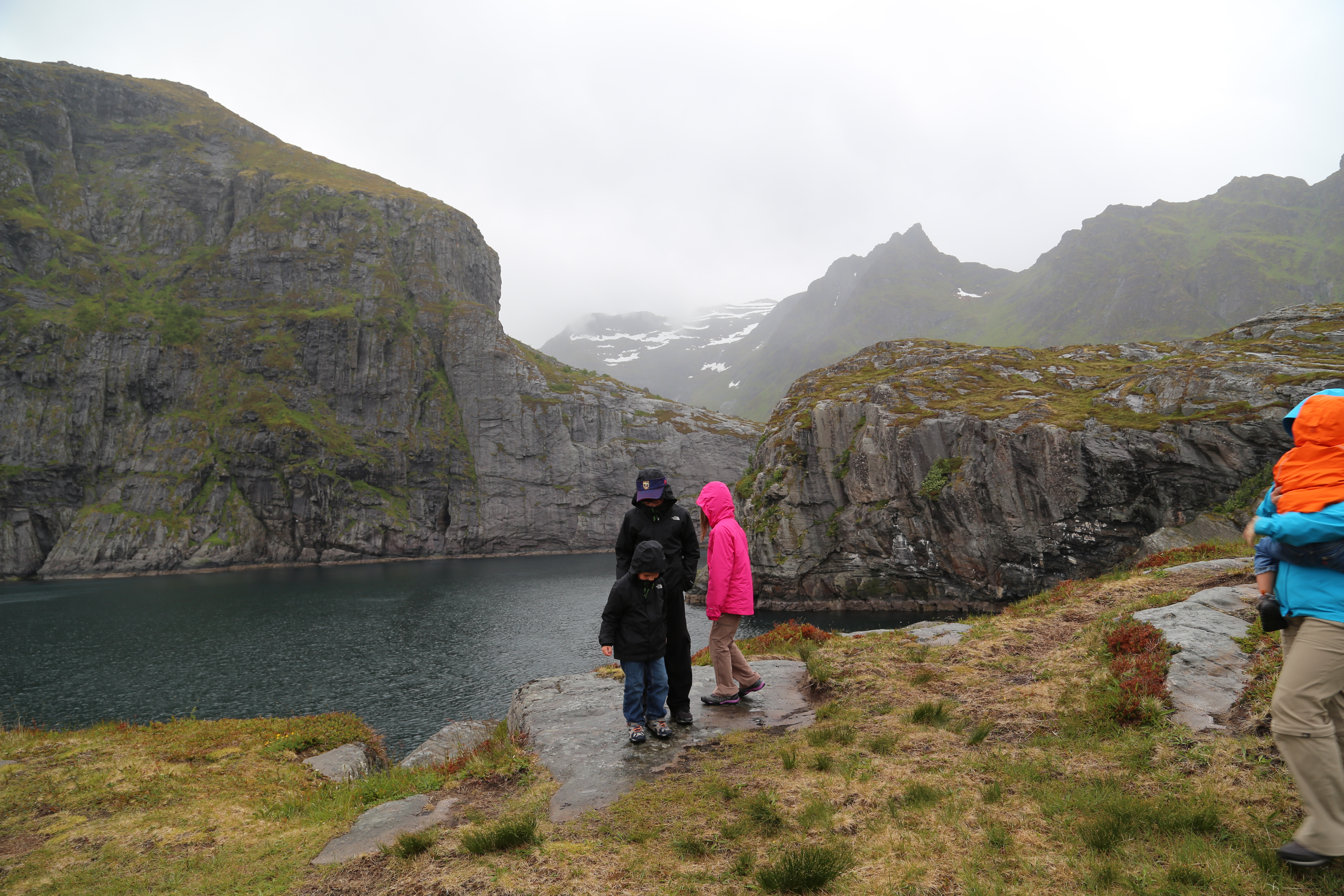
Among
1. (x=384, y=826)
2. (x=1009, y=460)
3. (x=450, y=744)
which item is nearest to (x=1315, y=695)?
(x=384, y=826)

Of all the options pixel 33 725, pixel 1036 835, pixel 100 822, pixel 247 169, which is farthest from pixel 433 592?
pixel 247 169

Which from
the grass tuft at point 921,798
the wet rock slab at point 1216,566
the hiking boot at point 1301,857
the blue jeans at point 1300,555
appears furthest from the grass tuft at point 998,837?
the wet rock slab at point 1216,566

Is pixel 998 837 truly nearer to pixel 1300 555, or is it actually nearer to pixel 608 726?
pixel 1300 555

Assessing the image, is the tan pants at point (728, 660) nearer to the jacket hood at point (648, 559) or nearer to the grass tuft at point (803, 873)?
the jacket hood at point (648, 559)

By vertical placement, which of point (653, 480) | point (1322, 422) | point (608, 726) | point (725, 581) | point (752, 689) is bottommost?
point (608, 726)

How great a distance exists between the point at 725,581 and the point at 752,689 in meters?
2.81

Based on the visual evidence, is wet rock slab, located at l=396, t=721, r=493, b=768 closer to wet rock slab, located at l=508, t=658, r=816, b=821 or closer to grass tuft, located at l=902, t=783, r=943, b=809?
wet rock slab, located at l=508, t=658, r=816, b=821

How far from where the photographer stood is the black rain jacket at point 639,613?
348 inches

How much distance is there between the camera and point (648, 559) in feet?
29.0

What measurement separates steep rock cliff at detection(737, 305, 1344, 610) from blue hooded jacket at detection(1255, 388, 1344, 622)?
1852 inches

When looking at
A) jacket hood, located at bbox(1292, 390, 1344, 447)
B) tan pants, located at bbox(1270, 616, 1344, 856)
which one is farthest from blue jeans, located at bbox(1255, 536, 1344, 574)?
jacket hood, located at bbox(1292, 390, 1344, 447)

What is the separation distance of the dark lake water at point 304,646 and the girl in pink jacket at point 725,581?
20819 millimetres

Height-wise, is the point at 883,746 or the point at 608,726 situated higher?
the point at 883,746

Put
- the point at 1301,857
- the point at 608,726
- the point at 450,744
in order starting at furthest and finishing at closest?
the point at 450,744 < the point at 608,726 < the point at 1301,857
